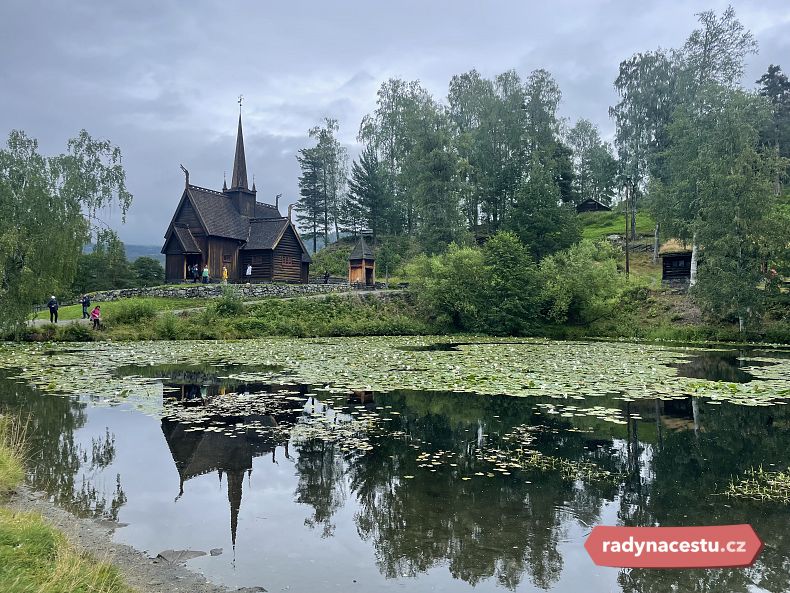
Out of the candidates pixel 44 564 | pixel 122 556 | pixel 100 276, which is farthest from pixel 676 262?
pixel 100 276

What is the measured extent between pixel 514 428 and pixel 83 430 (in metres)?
8.58

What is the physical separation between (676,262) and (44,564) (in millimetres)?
49136

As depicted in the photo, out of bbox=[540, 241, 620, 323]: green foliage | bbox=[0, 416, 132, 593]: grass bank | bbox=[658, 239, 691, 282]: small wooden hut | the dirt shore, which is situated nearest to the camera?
bbox=[0, 416, 132, 593]: grass bank

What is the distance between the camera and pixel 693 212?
41.2 m

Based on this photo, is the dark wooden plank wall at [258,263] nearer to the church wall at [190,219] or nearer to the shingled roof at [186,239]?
the church wall at [190,219]

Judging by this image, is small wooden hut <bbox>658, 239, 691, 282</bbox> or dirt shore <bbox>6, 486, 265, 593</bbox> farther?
small wooden hut <bbox>658, 239, 691, 282</bbox>

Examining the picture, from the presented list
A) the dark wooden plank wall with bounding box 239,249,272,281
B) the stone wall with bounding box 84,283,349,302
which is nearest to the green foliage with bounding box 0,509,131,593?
the stone wall with bounding box 84,283,349,302

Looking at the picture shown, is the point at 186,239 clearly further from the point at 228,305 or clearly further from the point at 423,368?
the point at 423,368

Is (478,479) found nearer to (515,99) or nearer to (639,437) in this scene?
(639,437)

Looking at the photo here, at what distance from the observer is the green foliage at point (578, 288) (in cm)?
3850

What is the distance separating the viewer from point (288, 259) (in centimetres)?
5050

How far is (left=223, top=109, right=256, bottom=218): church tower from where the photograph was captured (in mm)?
53531

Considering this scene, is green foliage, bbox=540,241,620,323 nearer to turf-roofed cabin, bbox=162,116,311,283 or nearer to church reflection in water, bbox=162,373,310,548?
turf-roofed cabin, bbox=162,116,311,283

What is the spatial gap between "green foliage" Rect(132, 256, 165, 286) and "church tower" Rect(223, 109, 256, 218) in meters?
10.6
